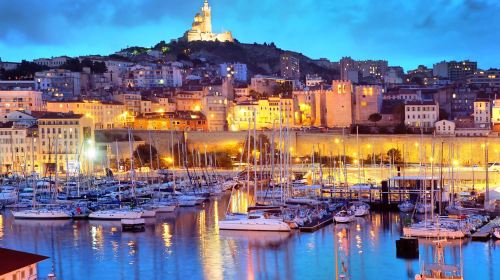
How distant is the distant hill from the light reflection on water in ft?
198

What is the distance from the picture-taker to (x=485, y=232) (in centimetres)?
2452

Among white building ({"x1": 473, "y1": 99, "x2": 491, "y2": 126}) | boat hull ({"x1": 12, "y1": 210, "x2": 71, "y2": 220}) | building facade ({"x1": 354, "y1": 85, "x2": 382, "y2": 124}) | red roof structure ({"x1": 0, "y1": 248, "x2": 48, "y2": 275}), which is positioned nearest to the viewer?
red roof structure ({"x1": 0, "y1": 248, "x2": 48, "y2": 275})

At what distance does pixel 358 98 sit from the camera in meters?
55.8

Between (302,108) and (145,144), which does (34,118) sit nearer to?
(145,144)

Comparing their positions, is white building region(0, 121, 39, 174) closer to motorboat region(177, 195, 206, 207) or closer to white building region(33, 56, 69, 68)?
motorboat region(177, 195, 206, 207)

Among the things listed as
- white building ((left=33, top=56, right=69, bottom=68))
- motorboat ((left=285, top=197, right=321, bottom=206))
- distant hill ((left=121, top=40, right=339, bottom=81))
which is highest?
distant hill ((left=121, top=40, right=339, bottom=81))

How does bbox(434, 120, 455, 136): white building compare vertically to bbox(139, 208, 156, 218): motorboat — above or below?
above

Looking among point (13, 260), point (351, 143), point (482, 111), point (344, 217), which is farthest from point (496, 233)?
point (482, 111)

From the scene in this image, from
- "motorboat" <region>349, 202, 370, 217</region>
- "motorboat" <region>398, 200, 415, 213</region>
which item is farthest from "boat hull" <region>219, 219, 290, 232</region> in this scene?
"motorboat" <region>398, 200, 415, 213</region>

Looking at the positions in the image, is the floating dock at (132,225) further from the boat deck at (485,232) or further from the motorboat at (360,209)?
the boat deck at (485,232)

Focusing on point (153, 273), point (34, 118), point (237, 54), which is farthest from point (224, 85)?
point (153, 273)

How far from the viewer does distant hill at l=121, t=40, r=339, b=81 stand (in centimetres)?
8950

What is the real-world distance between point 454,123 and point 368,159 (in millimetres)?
7849

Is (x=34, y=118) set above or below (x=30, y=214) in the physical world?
above
